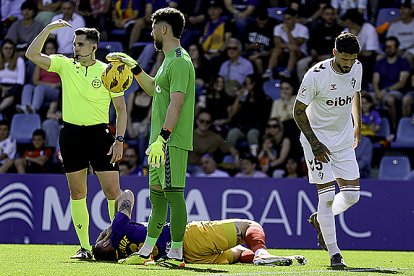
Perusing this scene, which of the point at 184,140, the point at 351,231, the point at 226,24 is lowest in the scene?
the point at 351,231

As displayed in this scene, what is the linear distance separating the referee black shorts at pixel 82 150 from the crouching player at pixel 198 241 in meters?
0.94

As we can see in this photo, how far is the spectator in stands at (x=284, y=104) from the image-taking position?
1648 centimetres

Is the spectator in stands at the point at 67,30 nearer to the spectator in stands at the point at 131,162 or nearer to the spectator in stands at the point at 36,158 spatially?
the spectator in stands at the point at 36,158

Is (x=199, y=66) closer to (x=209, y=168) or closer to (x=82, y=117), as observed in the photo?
(x=209, y=168)

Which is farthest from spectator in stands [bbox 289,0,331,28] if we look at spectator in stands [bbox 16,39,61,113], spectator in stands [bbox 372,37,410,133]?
spectator in stands [bbox 16,39,61,113]

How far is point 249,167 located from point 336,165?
6.01 m

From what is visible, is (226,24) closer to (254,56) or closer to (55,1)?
(254,56)

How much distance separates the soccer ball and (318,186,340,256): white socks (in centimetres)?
216

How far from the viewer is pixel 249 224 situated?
30.8ft

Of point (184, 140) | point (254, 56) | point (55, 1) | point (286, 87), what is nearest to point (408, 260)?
point (184, 140)

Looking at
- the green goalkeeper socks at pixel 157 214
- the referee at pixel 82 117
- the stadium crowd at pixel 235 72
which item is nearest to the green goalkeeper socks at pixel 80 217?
the referee at pixel 82 117

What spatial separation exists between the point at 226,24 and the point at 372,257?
7.52 meters

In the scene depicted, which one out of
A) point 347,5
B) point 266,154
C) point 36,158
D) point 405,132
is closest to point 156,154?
point 266,154

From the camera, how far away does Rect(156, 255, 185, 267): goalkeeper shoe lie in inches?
337
